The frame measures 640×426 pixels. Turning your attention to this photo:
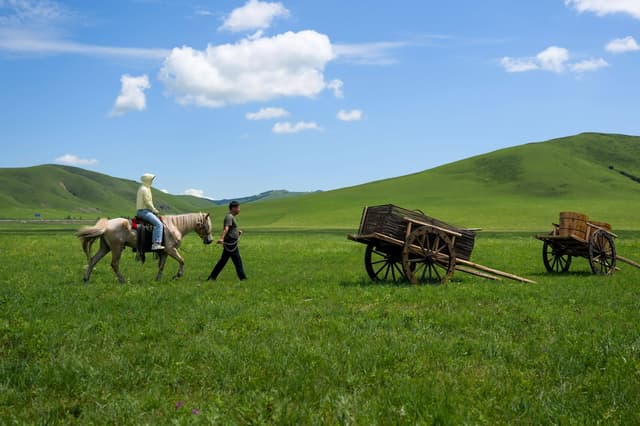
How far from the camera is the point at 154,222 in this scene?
16328mm

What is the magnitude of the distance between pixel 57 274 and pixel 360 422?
15167 mm

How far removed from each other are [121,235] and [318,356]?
10.6 metres

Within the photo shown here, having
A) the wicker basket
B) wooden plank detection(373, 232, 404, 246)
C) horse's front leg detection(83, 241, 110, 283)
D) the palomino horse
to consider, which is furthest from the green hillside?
horse's front leg detection(83, 241, 110, 283)

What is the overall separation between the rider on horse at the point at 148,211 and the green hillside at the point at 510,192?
7543cm

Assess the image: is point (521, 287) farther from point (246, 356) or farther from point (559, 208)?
point (559, 208)

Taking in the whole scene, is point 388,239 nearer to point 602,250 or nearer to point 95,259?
point 95,259

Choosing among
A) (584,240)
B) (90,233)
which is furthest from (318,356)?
(584,240)

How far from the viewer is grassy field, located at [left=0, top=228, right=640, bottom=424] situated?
5.88 m

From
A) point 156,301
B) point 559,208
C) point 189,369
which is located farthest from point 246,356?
point 559,208

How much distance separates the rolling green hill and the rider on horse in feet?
244

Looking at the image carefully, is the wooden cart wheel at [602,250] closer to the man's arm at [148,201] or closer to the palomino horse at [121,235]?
the palomino horse at [121,235]

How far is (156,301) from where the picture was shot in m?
12.2

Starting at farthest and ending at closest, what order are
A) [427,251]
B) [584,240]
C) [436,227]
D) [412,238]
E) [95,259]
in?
[584,240] < [95,259] < [436,227] < [427,251] < [412,238]

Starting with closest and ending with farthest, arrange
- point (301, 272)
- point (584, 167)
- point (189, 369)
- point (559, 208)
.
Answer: point (189, 369) → point (301, 272) → point (559, 208) → point (584, 167)
